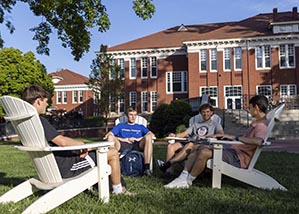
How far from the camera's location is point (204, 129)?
6379 millimetres

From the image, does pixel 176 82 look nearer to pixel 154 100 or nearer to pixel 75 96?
pixel 154 100

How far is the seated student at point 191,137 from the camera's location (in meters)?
5.84

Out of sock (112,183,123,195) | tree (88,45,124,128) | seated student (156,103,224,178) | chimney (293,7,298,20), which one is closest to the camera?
sock (112,183,123,195)

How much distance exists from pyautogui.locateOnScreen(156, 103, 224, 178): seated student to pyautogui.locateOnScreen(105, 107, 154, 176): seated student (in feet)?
0.73

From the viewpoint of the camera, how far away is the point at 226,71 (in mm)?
37938

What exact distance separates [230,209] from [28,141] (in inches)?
84.1

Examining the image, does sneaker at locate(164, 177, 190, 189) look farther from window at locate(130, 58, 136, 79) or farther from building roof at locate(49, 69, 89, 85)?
building roof at locate(49, 69, 89, 85)

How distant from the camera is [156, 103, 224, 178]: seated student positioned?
584 centimetres

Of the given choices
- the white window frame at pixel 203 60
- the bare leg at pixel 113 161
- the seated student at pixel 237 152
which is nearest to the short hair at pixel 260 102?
the seated student at pixel 237 152

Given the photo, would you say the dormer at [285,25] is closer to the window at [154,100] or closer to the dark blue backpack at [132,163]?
the window at [154,100]

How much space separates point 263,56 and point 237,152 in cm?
3374

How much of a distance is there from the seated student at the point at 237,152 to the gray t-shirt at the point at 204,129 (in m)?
1.03

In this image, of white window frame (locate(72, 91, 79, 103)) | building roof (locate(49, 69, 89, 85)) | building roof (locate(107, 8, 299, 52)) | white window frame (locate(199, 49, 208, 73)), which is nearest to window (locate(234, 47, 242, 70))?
building roof (locate(107, 8, 299, 52))

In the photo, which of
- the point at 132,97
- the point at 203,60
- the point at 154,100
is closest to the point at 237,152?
the point at 203,60
